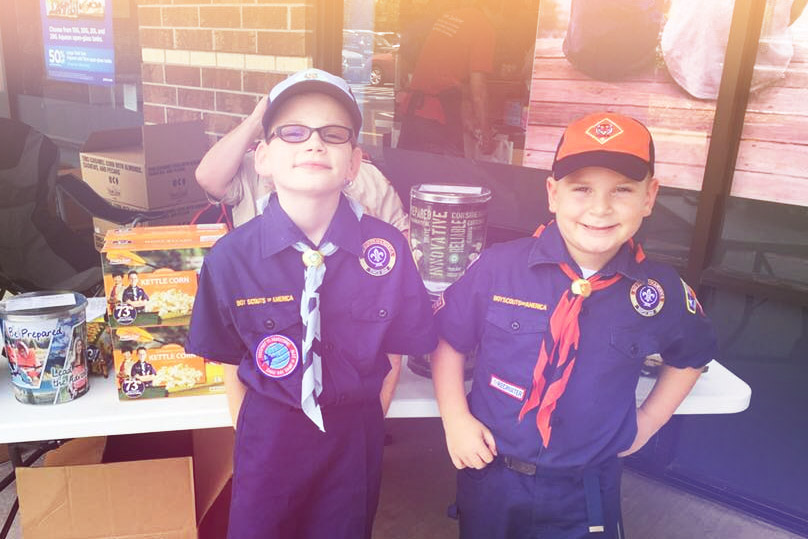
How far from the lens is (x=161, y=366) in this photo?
1695 millimetres

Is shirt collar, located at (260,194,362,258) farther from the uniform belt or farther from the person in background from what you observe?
the person in background

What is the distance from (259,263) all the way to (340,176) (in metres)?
0.26

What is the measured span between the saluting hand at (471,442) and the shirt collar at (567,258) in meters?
0.40

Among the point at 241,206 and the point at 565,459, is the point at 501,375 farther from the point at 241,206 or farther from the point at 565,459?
the point at 241,206

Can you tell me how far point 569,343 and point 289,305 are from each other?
0.62 m

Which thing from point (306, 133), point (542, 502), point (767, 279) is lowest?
point (542, 502)

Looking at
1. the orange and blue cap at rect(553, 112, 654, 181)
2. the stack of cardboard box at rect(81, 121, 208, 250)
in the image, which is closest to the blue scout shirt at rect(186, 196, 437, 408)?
the orange and blue cap at rect(553, 112, 654, 181)

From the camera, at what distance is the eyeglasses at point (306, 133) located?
143cm

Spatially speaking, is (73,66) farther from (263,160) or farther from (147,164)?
(263,160)

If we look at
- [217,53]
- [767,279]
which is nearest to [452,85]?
[217,53]

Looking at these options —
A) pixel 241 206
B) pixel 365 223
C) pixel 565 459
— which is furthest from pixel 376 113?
pixel 565 459

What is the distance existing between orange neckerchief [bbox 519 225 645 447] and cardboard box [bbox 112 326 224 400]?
766 mm

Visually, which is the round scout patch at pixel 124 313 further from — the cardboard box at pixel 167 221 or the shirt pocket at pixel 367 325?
the cardboard box at pixel 167 221

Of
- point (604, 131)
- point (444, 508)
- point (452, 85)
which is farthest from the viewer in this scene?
point (452, 85)
